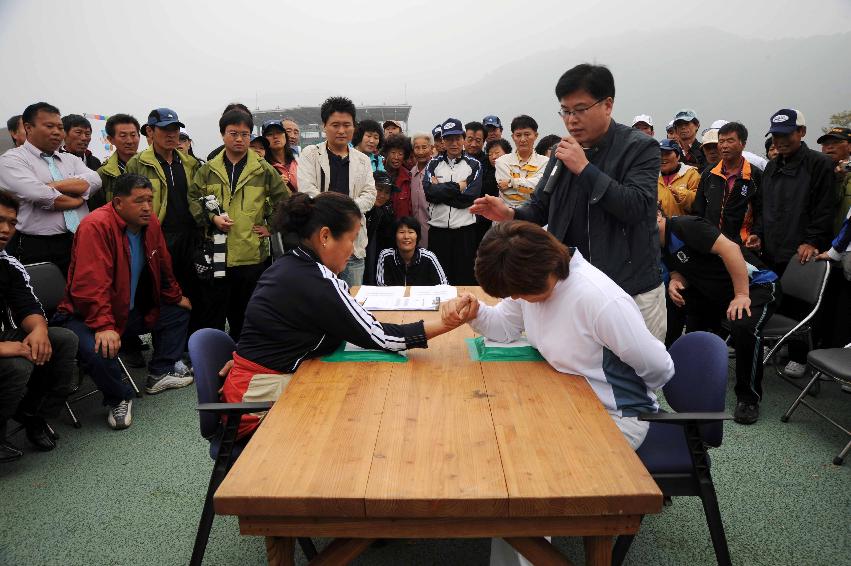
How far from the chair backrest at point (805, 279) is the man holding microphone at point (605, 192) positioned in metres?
1.47

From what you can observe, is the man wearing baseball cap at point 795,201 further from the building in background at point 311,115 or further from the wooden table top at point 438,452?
the building in background at point 311,115

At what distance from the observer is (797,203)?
3283 mm

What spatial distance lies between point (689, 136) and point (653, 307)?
3.89 meters

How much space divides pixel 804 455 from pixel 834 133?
2261 mm

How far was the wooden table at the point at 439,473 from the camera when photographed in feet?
3.03

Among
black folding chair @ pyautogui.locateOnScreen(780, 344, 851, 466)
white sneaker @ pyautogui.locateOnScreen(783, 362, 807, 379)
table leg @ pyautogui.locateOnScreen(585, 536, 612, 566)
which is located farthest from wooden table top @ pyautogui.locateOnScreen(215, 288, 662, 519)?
white sneaker @ pyautogui.locateOnScreen(783, 362, 807, 379)

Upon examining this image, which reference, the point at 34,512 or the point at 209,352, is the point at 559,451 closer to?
the point at 209,352

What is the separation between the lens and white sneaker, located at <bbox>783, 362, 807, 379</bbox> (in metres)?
3.21

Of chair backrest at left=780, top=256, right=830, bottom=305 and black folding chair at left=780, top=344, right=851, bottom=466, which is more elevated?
chair backrest at left=780, top=256, right=830, bottom=305

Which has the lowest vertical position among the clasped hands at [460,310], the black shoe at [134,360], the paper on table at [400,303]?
the black shoe at [134,360]

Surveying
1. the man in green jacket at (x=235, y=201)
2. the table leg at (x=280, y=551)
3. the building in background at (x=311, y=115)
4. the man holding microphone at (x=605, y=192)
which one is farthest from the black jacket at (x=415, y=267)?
the building in background at (x=311, y=115)

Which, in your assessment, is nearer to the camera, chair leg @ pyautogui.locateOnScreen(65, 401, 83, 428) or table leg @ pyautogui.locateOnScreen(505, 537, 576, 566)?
table leg @ pyautogui.locateOnScreen(505, 537, 576, 566)

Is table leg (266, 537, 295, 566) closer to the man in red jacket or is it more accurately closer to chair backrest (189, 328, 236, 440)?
chair backrest (189, 328, 236, 440)

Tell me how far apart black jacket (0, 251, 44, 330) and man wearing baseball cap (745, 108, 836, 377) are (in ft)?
13.6
